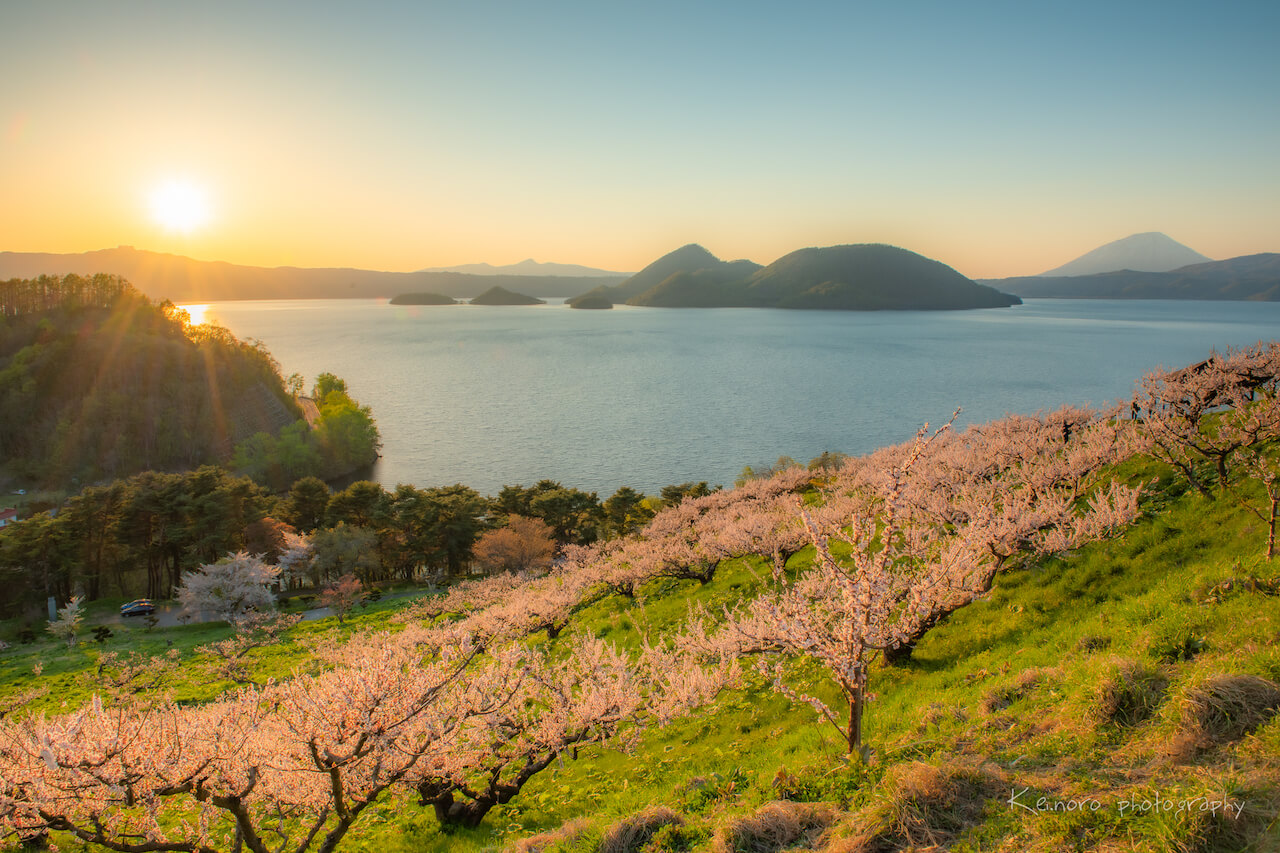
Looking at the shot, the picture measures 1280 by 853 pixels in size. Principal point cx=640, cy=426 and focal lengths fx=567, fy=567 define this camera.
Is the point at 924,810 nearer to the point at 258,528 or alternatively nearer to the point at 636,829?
the point at 636,829

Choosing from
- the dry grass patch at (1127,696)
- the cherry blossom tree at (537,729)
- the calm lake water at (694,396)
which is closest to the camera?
the dry grass patch at (1127,696)

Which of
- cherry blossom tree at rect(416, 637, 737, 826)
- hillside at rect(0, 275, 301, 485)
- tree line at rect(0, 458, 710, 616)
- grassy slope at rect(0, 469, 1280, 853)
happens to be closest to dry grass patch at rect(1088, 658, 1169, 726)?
grassy slope at rect(0, 469, 1280, 853)

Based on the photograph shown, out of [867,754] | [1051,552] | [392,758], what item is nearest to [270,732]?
[392,758]

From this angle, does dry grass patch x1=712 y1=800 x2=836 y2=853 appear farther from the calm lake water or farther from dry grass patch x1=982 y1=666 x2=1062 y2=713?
the calm lake water

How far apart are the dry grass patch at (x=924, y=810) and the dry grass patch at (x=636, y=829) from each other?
8.63 feet

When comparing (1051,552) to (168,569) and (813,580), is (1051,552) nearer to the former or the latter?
(813,580)

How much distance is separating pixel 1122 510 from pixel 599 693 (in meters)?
12.9

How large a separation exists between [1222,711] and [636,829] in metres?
7.43

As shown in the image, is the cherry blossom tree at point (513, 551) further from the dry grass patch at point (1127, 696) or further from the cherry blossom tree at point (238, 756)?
the dry grass patch at point (1127, 696)

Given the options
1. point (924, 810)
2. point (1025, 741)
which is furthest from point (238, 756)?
point (1025, 741)

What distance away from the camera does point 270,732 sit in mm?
9828

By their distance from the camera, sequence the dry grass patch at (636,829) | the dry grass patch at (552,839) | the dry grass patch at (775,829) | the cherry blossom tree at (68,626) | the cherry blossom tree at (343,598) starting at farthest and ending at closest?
1. the cherry blossom tree at (343,598)
2. the cherry blossom tree at (68,626)
3. the dry grass patch at (552,839)
4. the dry grass patch at (636,829)
5. the dry grass patch at (775,829)

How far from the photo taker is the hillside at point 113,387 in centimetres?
9031

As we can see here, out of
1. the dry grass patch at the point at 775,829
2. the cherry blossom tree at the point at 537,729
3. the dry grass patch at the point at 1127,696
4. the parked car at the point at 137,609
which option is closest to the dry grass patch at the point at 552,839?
the cherry blossom tree at the point at 537,729
